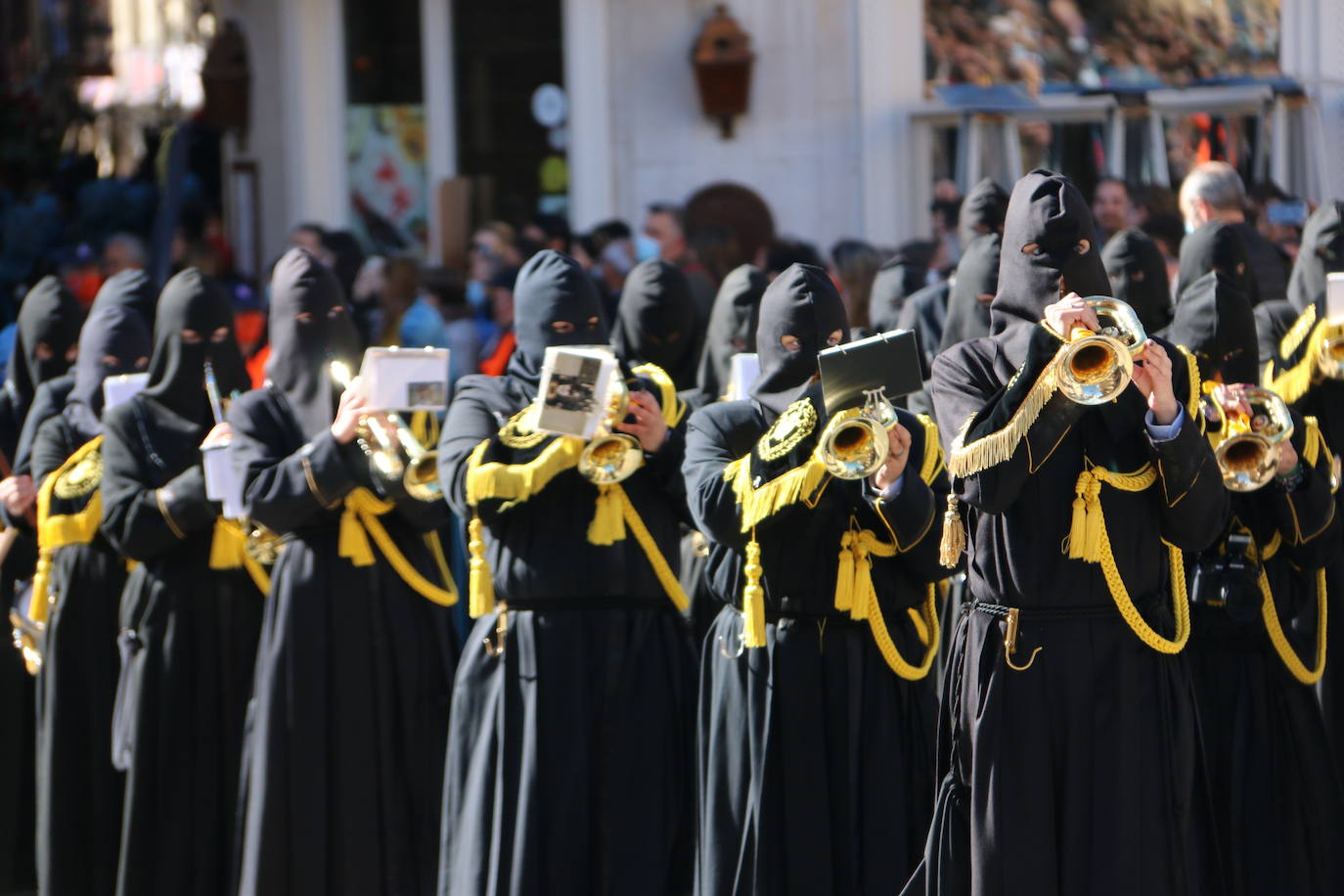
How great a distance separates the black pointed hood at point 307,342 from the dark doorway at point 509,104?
704 centimetres

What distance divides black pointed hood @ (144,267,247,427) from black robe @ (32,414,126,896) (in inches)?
24.9

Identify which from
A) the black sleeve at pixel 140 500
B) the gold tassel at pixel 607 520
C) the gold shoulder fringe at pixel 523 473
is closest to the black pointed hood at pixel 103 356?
the black sleeve at pixel 140 500

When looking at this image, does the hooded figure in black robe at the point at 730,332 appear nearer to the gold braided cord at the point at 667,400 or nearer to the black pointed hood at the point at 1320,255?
the gold braided cord at the point at 667,400

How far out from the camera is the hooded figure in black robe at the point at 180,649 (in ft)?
22.4

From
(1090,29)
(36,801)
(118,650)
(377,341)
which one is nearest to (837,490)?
(118,650)

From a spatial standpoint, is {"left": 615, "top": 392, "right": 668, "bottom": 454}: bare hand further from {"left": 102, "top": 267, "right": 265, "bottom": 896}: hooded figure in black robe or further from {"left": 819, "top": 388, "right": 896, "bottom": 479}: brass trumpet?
{"left": 102, "top": 267, "right": 265, "bottom": 896}: hooded figure in black robe

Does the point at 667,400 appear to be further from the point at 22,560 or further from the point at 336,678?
the point at 22,560

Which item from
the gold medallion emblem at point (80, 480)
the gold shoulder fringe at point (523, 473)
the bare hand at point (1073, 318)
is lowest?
the gold medallion emblem at point (80, 480)

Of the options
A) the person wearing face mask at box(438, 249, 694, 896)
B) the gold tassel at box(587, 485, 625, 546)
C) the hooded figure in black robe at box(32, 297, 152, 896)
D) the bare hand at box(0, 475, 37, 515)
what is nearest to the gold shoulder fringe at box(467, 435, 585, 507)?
the person wearing face mask at box(438, 249, 694, 896)

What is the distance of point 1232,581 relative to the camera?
5695mm

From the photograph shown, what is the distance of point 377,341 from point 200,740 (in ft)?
11.6

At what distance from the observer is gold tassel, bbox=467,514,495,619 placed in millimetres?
5812

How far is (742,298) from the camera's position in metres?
7.46

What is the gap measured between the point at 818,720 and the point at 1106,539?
1062 millimetres
